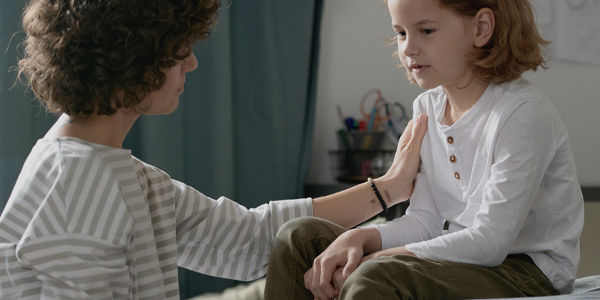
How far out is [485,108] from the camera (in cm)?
93

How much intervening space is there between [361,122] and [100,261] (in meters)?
1.57

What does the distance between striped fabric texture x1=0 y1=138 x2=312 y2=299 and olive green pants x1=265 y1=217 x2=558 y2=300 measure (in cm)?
19

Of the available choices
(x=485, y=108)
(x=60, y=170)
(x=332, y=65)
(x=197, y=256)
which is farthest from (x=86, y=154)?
(x=332, y=65)

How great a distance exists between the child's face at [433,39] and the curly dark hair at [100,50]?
15.1 inches

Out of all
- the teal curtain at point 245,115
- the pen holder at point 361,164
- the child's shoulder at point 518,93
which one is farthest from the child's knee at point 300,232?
the pen holder at point 361,164

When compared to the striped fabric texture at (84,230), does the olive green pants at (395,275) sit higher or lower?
lower

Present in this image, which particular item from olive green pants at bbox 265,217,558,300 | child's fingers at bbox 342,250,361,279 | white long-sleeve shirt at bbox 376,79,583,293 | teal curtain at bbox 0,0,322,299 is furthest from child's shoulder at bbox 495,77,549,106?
teal curtain at bbox 0,0,322,299

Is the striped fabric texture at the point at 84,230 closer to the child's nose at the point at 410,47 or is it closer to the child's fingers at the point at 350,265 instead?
the child's fingers at the point at 350,265

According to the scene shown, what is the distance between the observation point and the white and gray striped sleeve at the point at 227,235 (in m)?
1.00

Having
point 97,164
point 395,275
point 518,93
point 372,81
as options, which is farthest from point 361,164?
point 97,164

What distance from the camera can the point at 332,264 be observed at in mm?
854

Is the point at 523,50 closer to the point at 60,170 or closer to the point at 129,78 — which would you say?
the point at 129,78

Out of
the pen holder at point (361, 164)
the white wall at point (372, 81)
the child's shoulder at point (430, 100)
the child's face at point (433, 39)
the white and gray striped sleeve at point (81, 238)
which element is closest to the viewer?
the white and gray striped sleeve at point (81, 238)

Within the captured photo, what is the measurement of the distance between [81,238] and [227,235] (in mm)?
359
